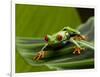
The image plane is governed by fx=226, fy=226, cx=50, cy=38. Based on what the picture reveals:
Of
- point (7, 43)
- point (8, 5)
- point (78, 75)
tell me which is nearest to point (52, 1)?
point (8, 5)

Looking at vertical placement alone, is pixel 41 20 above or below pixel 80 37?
above

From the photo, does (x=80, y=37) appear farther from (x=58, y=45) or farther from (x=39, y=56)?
(x=39, y=56)

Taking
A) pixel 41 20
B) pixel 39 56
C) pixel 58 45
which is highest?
pixel 41 20

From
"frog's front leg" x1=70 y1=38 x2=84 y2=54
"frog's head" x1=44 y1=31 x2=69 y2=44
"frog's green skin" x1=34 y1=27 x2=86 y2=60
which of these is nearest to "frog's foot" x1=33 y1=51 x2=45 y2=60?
"frog's green skin" x1=34 y1=27 x2=86 y2=60

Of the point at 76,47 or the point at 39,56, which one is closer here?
the point at 39,56

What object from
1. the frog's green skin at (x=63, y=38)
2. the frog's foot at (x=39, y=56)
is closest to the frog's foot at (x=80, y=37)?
the frog's green skin at (x=63, y=38)

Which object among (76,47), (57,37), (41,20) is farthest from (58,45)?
(41,20)

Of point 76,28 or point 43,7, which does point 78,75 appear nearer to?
point 76,28

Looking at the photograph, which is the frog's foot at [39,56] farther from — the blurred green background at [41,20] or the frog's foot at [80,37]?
the frog's foot at [80,37]
